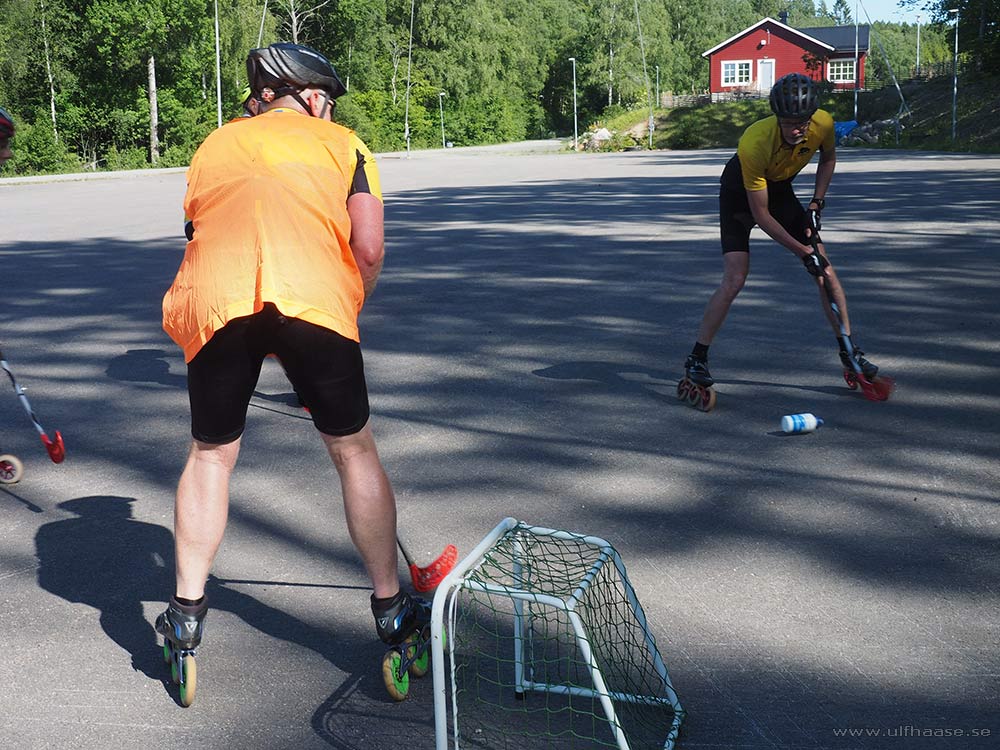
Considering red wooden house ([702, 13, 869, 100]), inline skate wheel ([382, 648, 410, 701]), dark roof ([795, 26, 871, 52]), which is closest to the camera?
inline skate wheel ([382, 648, 410, 701])

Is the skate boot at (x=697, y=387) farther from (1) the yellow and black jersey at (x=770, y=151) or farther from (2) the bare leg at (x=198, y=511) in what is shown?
(2) the bare leg at (x=198, y=511)

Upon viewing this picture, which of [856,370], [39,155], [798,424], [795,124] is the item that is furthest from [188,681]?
[39,155]

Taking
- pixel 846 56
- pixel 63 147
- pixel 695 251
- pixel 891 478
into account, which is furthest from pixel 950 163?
pixel 846 56

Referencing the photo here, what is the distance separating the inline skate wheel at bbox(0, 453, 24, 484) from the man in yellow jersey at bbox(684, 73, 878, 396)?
3600mm

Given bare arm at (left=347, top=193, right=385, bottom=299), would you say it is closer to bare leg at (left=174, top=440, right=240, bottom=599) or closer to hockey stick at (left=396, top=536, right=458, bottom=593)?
bare leg at (left=174, top=440, right=240, bottom=599)

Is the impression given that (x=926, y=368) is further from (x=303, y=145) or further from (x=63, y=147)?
(x=63, y=147)

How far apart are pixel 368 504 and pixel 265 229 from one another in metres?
0.83

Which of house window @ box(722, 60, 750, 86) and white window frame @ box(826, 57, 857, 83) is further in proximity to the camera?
white window frame @ box(826, 57, 857, 83)

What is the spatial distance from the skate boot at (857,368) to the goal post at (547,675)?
349 cm

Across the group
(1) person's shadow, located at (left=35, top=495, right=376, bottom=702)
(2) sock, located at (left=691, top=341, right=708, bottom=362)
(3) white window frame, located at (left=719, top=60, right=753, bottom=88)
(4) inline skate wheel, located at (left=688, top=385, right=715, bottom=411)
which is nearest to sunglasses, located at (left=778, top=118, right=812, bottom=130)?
(2) sock, located at (left=691, top=341, right=708, bottom=362)

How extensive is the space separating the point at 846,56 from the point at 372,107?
37.8m

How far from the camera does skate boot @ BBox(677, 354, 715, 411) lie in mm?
6473

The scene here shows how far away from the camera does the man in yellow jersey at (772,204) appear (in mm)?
6215

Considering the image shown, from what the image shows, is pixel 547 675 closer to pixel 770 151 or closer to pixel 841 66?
pixel 770 151
